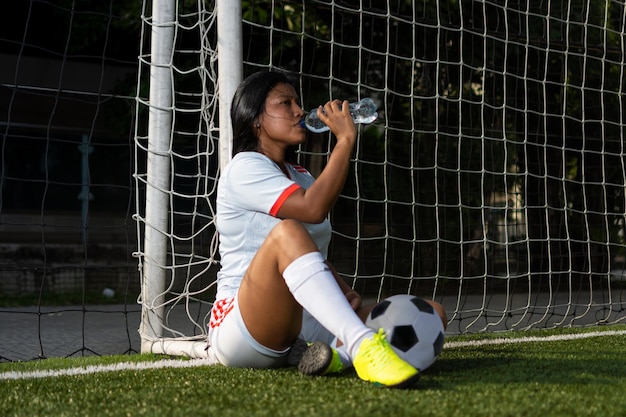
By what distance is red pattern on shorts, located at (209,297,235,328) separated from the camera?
2855 millimetres

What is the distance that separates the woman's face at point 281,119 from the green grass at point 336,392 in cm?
75

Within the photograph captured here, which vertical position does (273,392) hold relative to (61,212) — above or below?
above

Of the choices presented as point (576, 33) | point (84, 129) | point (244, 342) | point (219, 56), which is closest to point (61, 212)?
point (84, 129)

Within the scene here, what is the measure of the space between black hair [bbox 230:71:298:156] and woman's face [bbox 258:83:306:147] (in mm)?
20

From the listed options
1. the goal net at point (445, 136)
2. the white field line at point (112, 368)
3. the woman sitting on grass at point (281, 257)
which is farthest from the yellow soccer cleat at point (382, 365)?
the goal net at point (445, 136)

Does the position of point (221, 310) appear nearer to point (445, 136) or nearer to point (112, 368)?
point (112, 368)

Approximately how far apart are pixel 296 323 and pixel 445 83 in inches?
228

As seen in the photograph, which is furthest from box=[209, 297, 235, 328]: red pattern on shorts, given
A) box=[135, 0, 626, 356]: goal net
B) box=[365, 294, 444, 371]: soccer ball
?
box=[135, 0, 626, 356]: goal net

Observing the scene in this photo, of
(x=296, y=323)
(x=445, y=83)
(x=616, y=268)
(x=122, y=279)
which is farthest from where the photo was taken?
(x=616, y=268)

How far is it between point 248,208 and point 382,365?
2.25 feet

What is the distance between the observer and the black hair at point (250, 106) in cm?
287

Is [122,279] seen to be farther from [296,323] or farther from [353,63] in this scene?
[296,323]

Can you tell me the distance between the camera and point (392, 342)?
97.9 inches

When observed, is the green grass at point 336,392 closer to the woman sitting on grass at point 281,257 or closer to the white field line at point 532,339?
the woman sitting on grass at point 281,257
